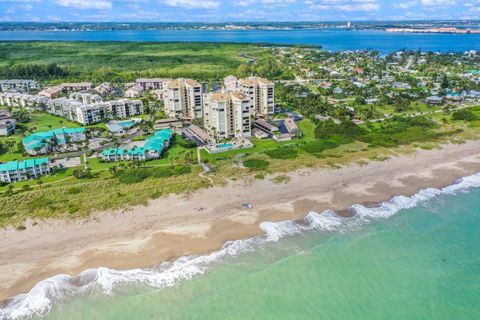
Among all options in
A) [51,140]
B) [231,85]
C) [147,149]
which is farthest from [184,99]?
[51,140]

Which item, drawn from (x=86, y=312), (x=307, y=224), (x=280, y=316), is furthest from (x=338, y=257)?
(x=86, y=312)

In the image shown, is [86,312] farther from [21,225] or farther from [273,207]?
[273,207]

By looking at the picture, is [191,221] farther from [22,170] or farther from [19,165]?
[19,165]

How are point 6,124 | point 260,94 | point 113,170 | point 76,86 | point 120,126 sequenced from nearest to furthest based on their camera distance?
point 113,170 < point 6,124 < point 120,126 < point 260,94 < point 76,86

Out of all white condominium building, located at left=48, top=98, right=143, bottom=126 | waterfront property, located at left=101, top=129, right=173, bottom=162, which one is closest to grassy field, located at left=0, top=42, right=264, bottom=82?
white condominium building, located at left=48, top=98, right=143, bottom=126

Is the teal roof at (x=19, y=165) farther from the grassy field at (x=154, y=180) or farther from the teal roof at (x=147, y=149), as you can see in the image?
the teal roof at (x=147, y=149)

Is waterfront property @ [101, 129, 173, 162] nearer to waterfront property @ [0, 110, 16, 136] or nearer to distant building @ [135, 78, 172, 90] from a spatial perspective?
waterfront property @ [0, 110, 16, 136]
